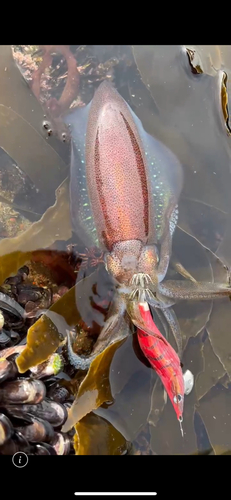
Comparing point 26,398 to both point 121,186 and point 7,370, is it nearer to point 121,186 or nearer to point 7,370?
point 7,370

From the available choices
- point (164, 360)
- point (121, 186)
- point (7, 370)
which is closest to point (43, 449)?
point (7, 370)

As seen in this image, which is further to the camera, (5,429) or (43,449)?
(43,449)

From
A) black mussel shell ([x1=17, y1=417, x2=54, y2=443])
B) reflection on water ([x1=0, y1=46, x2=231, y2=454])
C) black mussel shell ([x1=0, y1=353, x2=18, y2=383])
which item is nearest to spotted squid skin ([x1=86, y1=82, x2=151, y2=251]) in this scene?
reflection on water ([x1=0, y1=46, x2=231, y2=454])

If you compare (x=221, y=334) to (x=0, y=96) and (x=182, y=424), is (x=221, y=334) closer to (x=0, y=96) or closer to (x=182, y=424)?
(x=182, y=424)

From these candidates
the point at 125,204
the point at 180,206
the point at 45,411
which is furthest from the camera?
the point at 180,206

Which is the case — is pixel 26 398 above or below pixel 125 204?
below

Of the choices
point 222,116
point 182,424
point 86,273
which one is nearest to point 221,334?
point 182,424

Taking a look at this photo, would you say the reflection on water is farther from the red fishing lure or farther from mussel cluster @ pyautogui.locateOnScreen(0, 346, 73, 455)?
mussel cluster @ pyautogui.locateOnScreen(0, 346, 73, 455)
